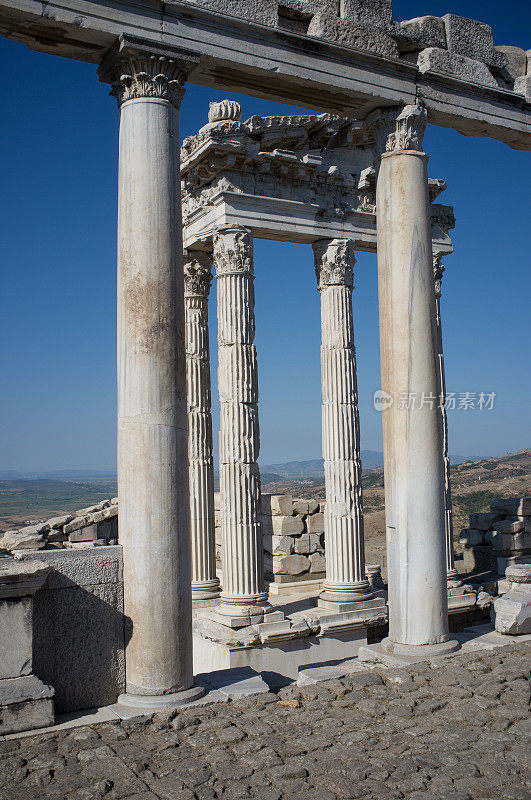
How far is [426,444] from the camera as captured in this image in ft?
34.6

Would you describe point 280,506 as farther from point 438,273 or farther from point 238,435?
point 438,273

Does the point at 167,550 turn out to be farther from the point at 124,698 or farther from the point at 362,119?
the point at 362,119

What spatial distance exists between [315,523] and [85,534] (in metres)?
6.65

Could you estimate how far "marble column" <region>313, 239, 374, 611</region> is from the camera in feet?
53.4

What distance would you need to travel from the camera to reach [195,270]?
17703 millimetres

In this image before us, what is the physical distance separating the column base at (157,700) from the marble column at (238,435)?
20.0 feet

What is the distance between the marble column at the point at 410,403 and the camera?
10438mm

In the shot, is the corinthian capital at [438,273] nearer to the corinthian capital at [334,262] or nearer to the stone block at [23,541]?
the corinthian capital at [334,262]

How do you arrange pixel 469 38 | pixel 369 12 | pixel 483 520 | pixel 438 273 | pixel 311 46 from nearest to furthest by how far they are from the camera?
pixel 311 46
pixel 369 12
pixel 469 38
pixel 438 273
pixel 483 520

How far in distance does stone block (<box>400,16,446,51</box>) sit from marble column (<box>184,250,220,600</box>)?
303 inches

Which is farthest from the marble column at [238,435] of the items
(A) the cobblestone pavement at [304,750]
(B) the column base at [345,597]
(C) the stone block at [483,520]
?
(C) the stone block at [483,520]

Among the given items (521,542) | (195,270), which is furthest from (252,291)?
(521,542)

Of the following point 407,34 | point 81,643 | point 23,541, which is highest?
point 407,34

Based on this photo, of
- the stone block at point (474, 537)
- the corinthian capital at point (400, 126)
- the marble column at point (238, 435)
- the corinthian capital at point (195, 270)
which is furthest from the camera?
the stone block at point (474, 537)
